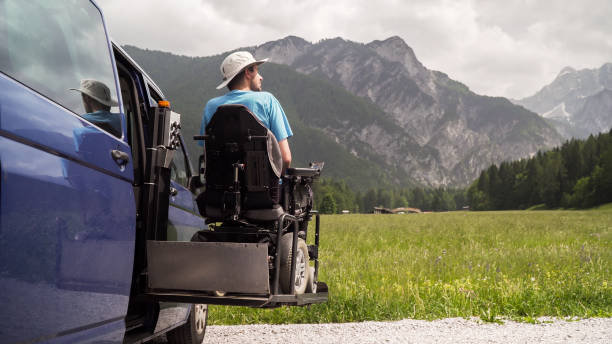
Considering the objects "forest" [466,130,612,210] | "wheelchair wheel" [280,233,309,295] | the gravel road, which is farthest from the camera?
"forest" [466,130,612,210]

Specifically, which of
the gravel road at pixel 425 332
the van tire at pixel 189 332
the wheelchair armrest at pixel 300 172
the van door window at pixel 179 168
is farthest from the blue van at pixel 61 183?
the gravel road at pixel 425 332

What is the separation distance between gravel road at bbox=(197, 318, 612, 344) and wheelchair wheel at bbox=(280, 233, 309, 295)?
3.70 ft

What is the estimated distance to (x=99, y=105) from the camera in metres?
2.86

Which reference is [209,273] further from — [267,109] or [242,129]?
[267,109]

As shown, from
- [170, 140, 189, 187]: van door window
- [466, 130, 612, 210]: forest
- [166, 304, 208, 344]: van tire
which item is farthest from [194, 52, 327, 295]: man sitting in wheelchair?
[466, 130, 612, 210]: forest

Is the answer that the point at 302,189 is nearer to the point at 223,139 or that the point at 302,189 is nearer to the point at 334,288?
the point at 223,139

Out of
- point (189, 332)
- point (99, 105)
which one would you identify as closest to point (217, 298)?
point (99, 105)

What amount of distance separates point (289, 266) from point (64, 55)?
2.05 metres

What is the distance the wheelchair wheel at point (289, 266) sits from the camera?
12.2 feet

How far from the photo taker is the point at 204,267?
10.8ft

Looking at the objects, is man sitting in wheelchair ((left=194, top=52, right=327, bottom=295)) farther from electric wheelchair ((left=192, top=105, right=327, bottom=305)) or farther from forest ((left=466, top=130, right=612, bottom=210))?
forest ((left=466, top=130, right=612, bottom=210))

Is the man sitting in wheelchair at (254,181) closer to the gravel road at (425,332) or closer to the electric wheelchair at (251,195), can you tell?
the electric wheelchair at (251,195)

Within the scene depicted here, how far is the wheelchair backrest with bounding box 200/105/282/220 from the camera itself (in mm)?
3719

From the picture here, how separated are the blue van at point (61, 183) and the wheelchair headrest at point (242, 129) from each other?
0.86m
